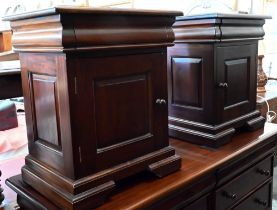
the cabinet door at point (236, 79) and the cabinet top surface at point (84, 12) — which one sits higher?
the cabinet top surface at point (84, 12)

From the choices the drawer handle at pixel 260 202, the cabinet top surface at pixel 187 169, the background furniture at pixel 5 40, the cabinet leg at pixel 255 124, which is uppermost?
the background furniture at pixel 5 40

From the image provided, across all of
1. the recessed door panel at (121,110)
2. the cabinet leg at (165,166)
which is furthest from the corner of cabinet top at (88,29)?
the cabinet leg at (165,166)

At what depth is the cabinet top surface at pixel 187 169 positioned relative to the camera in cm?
93

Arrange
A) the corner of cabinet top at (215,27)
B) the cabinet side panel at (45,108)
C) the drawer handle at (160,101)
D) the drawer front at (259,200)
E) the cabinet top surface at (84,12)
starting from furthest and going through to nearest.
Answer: the drawer front at (259,200) → the corner of cabinet top at (215,27) → the drawer handle at (160,101) → the cabinet side panel at (45,108) → the cabinet top surface at (84,12)

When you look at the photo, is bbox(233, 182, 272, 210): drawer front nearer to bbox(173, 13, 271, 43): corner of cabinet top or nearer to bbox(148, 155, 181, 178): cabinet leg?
bbox(148, 155, 181, 178): cabinet leg

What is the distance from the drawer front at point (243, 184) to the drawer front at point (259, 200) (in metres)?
0.04

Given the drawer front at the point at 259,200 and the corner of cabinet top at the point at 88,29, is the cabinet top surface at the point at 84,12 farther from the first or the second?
the drawer front at the point at 259,200

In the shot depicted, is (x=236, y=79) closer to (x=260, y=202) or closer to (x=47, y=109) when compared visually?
(x=260, y=202)

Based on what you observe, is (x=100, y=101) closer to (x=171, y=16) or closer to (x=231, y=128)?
(x=171, y=16)

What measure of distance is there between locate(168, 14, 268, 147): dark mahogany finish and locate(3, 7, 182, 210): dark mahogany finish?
27cm

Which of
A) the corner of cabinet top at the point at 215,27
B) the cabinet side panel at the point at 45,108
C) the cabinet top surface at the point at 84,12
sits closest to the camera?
the cabinet top surface at the point at 84,12

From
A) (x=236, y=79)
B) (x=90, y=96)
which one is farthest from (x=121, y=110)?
(x=236, y=79)

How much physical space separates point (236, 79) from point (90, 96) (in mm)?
739

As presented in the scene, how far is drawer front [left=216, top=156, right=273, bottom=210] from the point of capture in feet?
4.09
